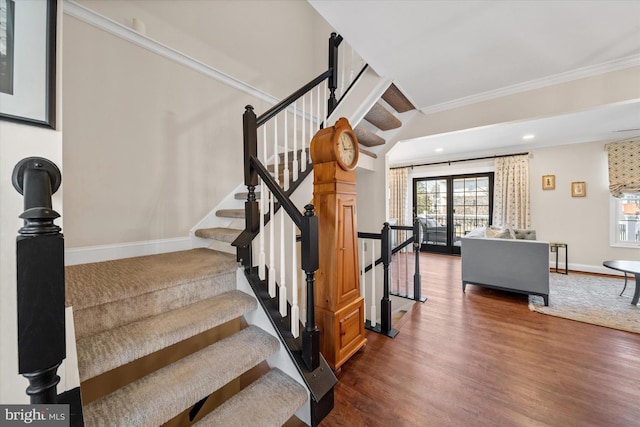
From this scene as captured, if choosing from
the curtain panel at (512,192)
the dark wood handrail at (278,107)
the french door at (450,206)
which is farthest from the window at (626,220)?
the dark wood handrail at (278,107)

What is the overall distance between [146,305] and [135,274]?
12.4 inches

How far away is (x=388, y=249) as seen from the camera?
2188 mm

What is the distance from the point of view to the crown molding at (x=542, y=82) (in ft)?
6.78

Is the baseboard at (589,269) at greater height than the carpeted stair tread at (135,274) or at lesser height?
lesser

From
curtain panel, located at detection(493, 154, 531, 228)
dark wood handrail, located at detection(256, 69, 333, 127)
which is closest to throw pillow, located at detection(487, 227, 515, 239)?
curtain panel, located at detection(493, 154, 531, 228)

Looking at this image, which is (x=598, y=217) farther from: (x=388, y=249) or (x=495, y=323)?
(x=388, y=249)

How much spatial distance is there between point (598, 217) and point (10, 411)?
23.4ft

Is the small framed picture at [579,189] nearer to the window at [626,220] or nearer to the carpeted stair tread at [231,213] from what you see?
the window at [626,220]

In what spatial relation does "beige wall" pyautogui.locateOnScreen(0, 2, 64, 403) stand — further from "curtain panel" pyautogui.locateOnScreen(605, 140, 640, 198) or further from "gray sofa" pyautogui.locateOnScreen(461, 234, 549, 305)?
"curtain panel" pyautogui.locateOnScreen(605, 140, 640, 198)

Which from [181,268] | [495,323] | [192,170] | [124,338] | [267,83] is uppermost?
[267,83]

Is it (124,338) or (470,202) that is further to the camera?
(470,202)

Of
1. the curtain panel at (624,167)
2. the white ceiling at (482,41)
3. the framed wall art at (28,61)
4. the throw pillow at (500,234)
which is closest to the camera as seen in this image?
the framed wall art at (28,61)

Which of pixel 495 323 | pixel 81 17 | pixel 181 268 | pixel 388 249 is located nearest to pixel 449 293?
pixel 495 323

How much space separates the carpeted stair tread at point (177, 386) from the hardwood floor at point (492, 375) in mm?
584
